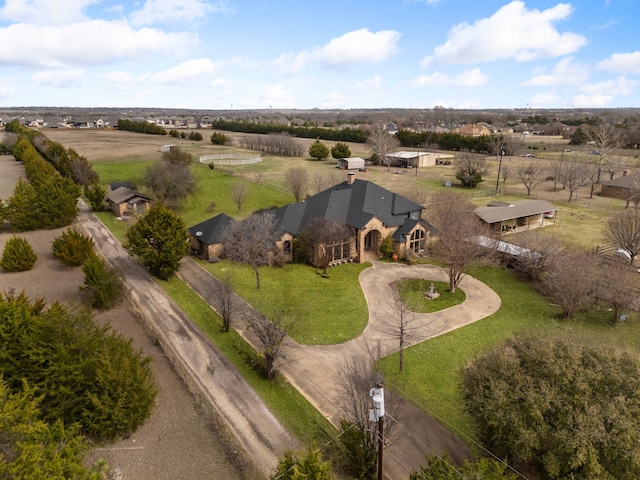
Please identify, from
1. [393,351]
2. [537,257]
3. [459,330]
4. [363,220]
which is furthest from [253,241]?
[537,257]

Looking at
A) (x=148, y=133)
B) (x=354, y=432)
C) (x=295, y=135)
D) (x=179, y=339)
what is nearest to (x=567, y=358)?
(x=354, y=432)

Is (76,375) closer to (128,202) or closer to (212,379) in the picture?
(212,379)

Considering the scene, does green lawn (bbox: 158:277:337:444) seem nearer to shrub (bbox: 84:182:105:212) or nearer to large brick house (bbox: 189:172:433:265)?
large brick house (bbox: 189:172:433:265)

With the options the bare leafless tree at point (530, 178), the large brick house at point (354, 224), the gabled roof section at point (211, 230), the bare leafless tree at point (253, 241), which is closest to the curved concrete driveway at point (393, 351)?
the large brick house at point (354, 224)

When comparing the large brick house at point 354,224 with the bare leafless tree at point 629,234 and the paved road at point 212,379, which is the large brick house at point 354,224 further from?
the bare leafless tree at point 629,234

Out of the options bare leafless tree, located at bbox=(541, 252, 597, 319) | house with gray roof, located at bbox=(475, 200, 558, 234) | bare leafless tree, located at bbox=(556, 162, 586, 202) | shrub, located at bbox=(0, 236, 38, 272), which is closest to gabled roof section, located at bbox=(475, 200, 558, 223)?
house with gray roof, located at bbox=(475, 200, 558, 234)

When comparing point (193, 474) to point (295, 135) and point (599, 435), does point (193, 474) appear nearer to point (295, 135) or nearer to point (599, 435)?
point (599, 435)
